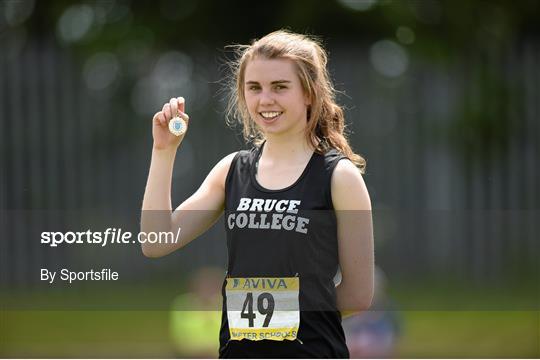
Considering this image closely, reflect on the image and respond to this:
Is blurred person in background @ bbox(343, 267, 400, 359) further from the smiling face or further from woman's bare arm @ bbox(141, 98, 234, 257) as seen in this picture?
the smiling face

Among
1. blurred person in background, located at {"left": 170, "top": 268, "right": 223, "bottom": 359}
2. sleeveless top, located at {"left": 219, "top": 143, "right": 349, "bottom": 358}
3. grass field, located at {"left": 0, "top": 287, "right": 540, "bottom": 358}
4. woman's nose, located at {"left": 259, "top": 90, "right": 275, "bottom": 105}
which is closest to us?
sleeveless top, located at {"left": 219, "top": 143, "right": 349, "bottom": 358}

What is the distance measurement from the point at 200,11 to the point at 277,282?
4.56 meters

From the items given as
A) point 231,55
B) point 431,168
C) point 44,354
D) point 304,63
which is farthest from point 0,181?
point 304,63

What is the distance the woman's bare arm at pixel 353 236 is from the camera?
72.7 inches

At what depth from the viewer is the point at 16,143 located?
567 cm

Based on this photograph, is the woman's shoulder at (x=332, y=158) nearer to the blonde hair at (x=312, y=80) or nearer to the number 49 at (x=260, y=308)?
the blonde hair at (x=312, y=80)

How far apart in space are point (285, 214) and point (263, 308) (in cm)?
23

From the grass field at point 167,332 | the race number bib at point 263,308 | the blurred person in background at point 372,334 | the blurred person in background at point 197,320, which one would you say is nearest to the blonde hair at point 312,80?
the race number bib at point 263,308

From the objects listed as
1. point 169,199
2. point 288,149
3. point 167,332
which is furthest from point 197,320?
point 288,149

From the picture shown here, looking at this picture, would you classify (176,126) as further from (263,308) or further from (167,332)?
(167,332)

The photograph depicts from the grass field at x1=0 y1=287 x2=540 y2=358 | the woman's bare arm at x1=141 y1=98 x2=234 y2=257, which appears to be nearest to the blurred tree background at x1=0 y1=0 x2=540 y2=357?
the grass field at x1=0 y1=287 x2=540 y2=358

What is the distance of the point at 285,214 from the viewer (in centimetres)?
182

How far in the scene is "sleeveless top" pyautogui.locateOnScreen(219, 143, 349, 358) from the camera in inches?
71.7

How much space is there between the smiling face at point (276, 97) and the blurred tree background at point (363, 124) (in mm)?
3403
